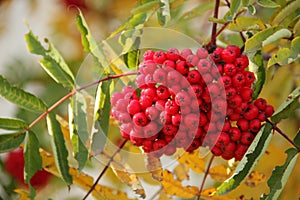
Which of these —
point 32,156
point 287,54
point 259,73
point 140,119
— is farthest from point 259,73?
point 32,156

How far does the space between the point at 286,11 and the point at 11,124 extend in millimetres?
530

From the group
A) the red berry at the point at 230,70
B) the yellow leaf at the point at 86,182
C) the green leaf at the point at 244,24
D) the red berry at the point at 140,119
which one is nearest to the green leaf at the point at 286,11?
the green leaf at the point at 244,24

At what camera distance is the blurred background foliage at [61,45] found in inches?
70.3

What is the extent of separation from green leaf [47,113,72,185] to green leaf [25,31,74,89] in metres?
0.09

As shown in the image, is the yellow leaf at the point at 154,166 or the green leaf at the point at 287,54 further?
the yellow leaf at the point at 154,166

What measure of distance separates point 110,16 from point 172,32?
63 centimetres

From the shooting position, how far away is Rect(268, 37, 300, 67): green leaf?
1155 mm

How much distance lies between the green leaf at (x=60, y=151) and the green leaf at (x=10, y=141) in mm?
69

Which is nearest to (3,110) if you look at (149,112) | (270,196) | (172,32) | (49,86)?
(49,86)

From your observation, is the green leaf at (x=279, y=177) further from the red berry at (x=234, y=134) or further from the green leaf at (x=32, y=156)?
the green leaf at (x=32, y=156)

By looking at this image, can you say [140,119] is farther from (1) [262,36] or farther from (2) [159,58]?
(1) [262,36]

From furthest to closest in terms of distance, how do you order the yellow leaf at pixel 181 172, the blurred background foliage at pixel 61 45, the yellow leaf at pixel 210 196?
the blurred background foliage at pixel 61 45 < the yellow leaf at pixel 181 172 < the yellow leaf at pixel 210 196


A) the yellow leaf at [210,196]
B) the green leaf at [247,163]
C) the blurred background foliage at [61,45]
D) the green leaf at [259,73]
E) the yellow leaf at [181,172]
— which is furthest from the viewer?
the blurred background foliage at [61,45]

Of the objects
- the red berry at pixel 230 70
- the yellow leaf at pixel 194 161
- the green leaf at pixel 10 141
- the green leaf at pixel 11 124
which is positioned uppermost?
the red berry at pixel 230 70
